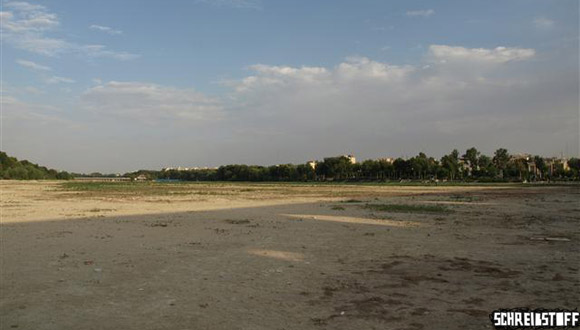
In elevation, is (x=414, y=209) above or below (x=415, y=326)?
below

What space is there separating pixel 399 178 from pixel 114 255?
141230mm

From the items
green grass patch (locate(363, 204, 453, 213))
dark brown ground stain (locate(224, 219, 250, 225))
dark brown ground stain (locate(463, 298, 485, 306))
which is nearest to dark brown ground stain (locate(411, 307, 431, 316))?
dark brown ground stain (locate(463, 298, 485, 306))

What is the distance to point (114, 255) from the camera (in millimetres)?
11141

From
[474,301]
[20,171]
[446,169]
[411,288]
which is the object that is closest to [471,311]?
[474,301]

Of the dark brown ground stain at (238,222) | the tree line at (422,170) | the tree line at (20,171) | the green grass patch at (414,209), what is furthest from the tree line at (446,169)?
the dark brown ground stain at (238,222)

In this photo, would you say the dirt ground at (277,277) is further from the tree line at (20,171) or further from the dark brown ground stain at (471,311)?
the tree line at (20,171)

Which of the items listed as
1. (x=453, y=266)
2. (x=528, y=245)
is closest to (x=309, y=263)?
(x=453, y=266)

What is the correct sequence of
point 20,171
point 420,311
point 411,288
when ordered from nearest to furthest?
1. point 420,311
2. point 411,288
3. point 20,171

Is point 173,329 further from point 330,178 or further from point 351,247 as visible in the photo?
point 330,178

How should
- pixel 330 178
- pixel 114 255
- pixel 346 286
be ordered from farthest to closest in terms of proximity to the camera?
pixel 330 178 → pixel 114 255 → pixel 346 286

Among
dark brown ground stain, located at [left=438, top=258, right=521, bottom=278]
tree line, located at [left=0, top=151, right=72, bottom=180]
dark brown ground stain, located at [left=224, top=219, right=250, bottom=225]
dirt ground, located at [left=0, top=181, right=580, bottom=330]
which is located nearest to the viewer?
dirt ground, located at [left=0, top=181, right=580, bottom=330]

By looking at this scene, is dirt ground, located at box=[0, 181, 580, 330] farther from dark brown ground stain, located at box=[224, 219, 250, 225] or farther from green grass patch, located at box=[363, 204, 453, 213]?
green grass patch, located at box=[363, 204, 453, 213]

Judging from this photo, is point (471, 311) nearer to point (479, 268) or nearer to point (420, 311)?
point (420, 311)

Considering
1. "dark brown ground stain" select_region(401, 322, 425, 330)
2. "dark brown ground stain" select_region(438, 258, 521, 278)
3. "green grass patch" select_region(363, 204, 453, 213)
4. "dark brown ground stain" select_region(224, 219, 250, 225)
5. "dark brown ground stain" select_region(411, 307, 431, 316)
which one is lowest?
"green grass patch" select_region(363, 204, 453, 213)
